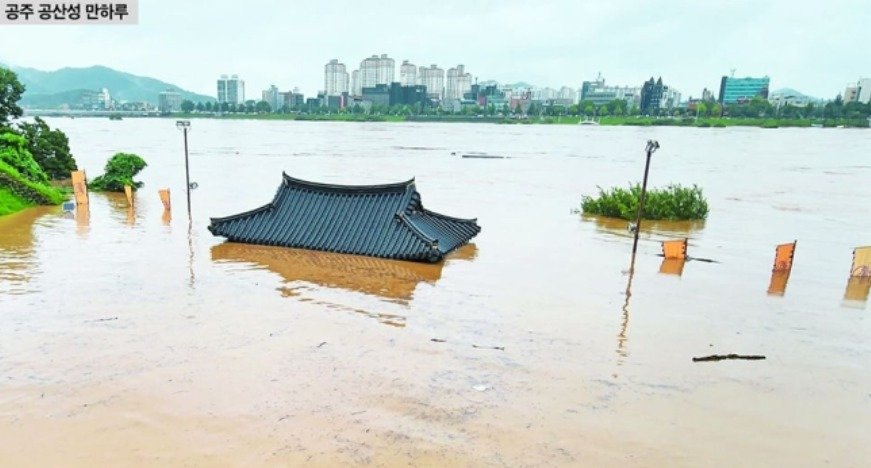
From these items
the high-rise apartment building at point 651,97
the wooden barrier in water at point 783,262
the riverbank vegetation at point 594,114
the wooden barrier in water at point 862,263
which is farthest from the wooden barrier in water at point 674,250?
the high-rise apartment building at point 651,97

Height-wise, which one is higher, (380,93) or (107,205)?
(380,93)

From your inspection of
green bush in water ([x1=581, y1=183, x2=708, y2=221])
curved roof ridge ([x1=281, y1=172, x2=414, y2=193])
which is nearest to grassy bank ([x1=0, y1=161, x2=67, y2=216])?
curved roof ridge ([x1=281, y1=172, x2=414, y2=193])

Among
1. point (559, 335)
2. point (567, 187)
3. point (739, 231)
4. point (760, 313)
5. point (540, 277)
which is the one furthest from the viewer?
point (567, 187)

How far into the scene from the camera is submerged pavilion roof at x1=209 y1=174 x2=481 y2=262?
1540 centimetres

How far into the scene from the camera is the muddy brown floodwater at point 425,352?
22.7ft

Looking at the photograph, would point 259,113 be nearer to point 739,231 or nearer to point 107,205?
point 107,205

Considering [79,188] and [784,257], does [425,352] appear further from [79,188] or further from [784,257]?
[79,188]

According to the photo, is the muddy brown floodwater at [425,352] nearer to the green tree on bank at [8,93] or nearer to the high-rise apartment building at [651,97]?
the green tree on bank at [8,93]

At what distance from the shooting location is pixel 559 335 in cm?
1068

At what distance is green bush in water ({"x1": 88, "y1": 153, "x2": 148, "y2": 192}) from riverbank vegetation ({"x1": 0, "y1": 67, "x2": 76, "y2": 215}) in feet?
7.06

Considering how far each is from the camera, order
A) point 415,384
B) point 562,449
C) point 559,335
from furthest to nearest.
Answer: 1. point 559,335
2. point 415,384
3. point 562,449

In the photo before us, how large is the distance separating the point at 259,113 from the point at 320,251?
171744 mm

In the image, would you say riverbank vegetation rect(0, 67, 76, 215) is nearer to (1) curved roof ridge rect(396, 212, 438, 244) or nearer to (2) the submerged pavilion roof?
(2) the submerged pavilion roof

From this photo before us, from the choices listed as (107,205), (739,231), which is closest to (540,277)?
(739,231)
